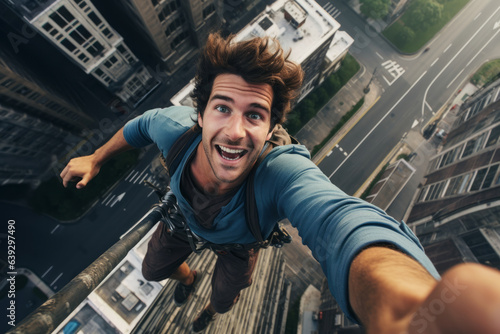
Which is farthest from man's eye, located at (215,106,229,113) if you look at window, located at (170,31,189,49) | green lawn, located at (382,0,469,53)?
green lawn, located at (382,0,469,53)

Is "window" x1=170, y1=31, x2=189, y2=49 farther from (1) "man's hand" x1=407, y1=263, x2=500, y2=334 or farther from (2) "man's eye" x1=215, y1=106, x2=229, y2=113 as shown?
(1) "man's hand" x1=407, y1=263, x2=500, y2=334

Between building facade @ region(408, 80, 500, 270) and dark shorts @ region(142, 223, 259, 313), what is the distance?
66.7 feet

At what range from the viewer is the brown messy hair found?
589cm

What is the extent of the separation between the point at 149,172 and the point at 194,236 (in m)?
26.6

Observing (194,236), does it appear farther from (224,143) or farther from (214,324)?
(214,324)

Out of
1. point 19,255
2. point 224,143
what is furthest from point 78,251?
point 224,143

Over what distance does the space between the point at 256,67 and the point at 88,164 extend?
6.18 m

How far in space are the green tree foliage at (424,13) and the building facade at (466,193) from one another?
1340 centimetres

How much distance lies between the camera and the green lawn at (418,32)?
3862 centimetres

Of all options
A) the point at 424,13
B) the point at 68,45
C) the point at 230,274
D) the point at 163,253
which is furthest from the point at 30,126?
the point at 424,13

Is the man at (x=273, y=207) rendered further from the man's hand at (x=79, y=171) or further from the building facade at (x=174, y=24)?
the building facade at (x=174, y=24)

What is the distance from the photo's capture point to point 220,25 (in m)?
34.8

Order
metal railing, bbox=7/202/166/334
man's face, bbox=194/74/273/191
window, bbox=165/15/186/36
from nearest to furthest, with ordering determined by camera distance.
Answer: metal railing, bbox=7/202/166/334 → man's face, bbox=194/74/273/191 → window, bbox=165/15/186/36

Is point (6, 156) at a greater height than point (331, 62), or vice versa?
point (331, 62)
